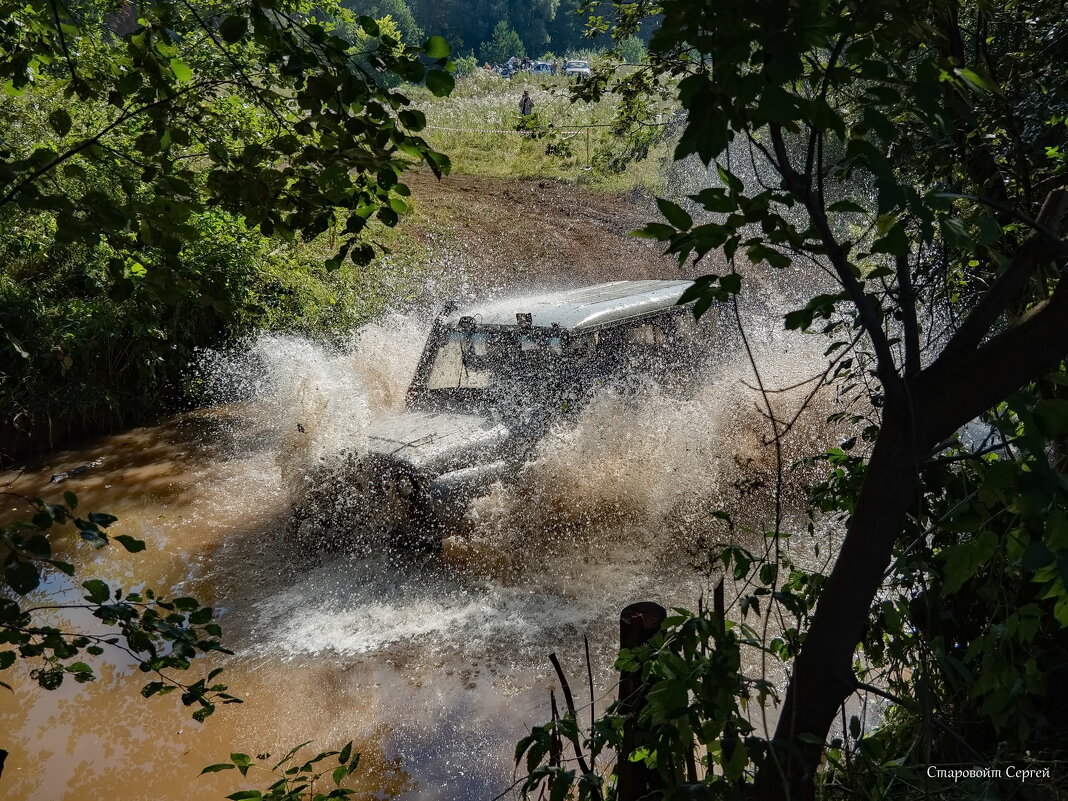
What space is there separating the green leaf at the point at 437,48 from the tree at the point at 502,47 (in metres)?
86.9

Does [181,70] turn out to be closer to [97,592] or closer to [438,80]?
[438,80]

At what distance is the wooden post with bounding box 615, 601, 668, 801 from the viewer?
2.18 metres

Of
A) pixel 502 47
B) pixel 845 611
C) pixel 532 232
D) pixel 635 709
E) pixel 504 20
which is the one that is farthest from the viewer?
pixel 504 20

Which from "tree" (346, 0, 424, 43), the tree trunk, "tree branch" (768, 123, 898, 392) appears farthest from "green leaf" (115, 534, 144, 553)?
"tree" (346, 0, 424, 43)

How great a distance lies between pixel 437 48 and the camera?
2.04 metres

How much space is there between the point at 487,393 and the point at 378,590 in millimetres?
1776

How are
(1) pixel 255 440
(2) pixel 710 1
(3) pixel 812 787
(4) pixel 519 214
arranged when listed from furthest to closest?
(4) pixel 519 214, (1) pixel 255 440, (3) pixel 812 787, (2) pixel 710 1

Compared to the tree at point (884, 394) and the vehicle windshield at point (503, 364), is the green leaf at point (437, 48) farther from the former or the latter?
the vehicle windshield at point (503, 364)

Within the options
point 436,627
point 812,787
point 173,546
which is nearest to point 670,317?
point 436,627

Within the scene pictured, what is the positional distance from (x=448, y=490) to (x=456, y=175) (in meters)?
18.9

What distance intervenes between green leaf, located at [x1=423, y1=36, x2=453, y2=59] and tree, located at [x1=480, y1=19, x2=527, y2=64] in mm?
86933

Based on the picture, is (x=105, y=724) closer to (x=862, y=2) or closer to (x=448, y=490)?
(x=448, y=490)

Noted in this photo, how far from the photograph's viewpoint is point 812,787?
76.7 inches

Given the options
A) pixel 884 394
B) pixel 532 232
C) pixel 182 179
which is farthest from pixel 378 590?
pixel 532 232
